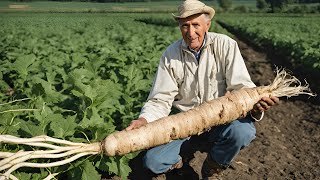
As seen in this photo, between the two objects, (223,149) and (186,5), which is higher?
(186,5)

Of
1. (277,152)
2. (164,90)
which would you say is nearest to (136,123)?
(164,90)

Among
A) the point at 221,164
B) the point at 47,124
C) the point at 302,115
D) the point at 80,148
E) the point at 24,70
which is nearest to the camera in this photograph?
the point at 80,148

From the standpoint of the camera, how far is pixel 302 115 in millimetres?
6289

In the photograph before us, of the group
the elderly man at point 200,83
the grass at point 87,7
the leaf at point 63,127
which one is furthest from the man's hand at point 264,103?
the grass at point 87,7

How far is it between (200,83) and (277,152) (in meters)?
1.72

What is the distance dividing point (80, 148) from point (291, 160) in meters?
2.74

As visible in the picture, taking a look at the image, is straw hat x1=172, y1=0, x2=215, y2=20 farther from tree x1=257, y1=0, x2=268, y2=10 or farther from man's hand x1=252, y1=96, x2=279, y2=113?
tree x1=257, y1=0, x2=268, y2=10

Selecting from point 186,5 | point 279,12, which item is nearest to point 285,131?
point 186,5

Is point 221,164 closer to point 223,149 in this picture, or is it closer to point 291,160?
point 223,149

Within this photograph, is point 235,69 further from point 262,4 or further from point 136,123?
point 262,4

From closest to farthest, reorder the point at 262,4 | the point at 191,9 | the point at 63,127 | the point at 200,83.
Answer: the point at 63,127 → the point at 191,9 → the point at 200,83 → the point at 262,4

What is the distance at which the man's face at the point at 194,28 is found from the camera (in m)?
3.39

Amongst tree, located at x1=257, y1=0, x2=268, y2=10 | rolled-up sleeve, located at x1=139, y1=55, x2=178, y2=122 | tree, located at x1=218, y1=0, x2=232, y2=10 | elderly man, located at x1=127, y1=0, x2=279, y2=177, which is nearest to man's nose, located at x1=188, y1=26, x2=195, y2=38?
→ elderly man, located at x1=127, y1=0, x2=279, y2=177

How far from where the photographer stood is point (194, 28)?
134 inches
